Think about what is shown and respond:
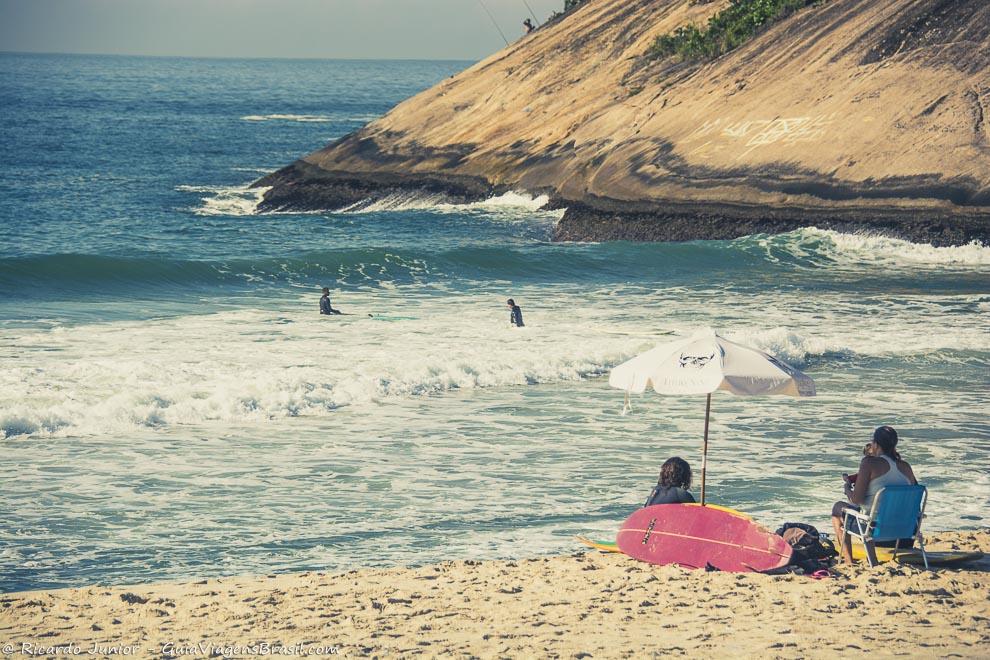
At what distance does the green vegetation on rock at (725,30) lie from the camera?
135ft

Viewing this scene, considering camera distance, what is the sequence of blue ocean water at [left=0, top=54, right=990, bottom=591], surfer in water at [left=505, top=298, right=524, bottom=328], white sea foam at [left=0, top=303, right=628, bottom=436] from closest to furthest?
1. blue ocean water at [left=0, top=54, right=990, bottom=591]
2. white sea foam at [left=0, top=303, right=628, bottom=436]
3. surfer in water at [left=505, top=298, right=524, bottom=328]

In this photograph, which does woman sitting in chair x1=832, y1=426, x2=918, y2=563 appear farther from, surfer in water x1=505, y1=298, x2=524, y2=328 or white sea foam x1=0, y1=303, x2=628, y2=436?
surfer in water x1=505, y1=298, x2=524, y2=328

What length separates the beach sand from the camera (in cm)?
905

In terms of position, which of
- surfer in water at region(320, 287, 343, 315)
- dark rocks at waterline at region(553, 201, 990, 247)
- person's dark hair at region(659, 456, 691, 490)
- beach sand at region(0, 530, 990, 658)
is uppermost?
dark rocks at waterline at region(553, 201, 990, 247)

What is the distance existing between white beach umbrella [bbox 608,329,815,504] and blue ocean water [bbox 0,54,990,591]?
1950 millimetres

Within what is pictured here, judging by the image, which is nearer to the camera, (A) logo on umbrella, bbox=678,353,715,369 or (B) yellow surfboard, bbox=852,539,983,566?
(B) yellow surfboard, bbox=852,539,983,566

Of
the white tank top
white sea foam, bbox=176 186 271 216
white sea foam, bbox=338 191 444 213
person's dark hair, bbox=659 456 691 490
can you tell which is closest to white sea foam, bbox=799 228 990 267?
white sea foam, bbox=338 191 444 213

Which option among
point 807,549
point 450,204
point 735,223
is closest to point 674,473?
point 807,549

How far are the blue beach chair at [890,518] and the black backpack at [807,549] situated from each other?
304mm

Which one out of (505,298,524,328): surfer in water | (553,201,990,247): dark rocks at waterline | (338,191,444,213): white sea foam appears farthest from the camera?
(338,191,444,213): white sea foam

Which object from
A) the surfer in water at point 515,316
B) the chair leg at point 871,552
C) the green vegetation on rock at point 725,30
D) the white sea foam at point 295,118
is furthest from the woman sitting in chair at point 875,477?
the white sea foam at point 295,118

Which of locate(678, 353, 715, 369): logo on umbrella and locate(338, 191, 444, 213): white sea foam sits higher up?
locate(338, 191, 444, 213): white sea foam

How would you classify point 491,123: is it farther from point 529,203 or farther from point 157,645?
point 157,645

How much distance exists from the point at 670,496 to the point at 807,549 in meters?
1.27
